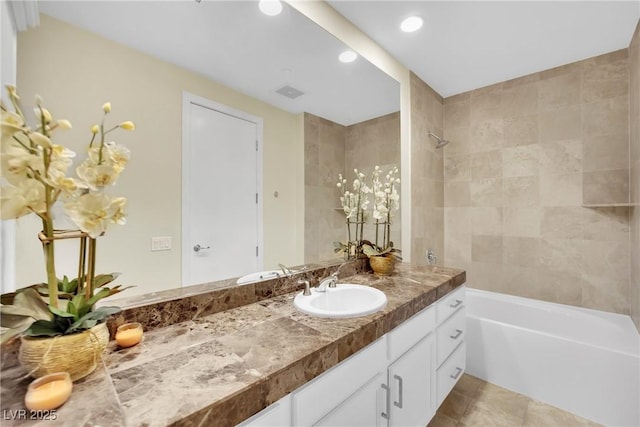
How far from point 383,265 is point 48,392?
5.08 feet

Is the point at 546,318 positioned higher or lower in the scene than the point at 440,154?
lower

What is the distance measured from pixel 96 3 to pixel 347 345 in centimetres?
138

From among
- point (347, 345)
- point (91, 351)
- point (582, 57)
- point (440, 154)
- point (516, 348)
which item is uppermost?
Answer: point (582, 57)

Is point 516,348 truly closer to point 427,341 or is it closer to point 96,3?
point 427,341

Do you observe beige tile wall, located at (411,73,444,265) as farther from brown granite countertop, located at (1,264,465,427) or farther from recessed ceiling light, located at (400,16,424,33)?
brown granite countertop, located at (1,264,465,427)

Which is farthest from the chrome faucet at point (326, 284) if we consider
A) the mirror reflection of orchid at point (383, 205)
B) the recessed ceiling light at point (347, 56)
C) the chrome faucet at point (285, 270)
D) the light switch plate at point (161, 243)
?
the recessed ceiling light at point (347, 56)

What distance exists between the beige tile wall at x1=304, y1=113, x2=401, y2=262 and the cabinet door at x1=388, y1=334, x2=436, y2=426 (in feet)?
2.28

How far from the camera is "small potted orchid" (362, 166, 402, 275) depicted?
1.74 m

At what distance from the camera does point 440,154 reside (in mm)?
2736

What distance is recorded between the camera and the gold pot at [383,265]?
1.73 m

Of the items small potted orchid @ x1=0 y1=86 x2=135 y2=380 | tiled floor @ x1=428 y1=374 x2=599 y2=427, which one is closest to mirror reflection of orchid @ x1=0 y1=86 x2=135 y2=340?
small potted orchid @ x1=0 y1=86 x2=135 y2=380

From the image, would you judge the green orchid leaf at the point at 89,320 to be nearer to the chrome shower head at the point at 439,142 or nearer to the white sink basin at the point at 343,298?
the white sink basin at the point at 343,298

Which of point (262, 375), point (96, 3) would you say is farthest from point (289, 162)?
point (262, 375)

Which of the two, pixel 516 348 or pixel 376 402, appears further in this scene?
pixel 516 348
